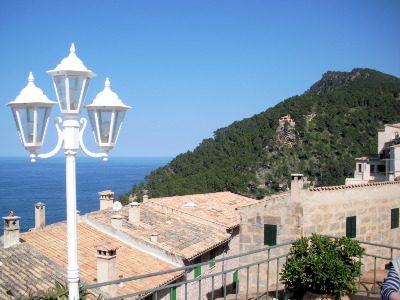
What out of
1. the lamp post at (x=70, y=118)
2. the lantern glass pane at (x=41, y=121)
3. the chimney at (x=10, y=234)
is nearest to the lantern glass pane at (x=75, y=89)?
the lamp post at (x=70, y=118)

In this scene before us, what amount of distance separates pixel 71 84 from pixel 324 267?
3.74 metres

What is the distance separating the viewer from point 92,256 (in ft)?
45.1

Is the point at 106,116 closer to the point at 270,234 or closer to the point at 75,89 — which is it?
the point at 75,89

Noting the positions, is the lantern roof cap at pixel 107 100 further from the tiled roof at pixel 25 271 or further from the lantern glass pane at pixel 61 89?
the tiled roof at pixel 25 271

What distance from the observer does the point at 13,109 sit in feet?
10.9

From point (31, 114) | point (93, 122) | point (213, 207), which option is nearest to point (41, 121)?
point (31, 114)

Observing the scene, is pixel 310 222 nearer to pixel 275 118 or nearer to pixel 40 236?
pixel 40 236

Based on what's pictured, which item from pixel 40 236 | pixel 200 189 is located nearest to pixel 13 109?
pixel 40 236

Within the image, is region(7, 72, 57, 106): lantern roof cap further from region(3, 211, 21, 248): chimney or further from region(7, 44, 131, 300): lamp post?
region(3, 211, 21, 248): chimney

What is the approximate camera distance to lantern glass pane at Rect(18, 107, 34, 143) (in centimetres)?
332

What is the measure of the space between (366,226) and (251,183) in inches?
1104

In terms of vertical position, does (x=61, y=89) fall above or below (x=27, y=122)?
above

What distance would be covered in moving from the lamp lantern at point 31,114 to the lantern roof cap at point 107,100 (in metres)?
0.35

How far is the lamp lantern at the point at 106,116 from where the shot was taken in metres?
3.46
